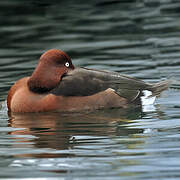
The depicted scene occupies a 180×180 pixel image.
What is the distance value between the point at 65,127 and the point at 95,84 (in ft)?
3.93

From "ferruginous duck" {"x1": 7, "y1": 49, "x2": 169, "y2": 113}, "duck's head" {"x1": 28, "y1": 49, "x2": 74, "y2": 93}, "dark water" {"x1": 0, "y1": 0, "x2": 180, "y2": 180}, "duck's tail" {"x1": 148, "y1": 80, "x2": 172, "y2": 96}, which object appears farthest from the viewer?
"duck's tail" {"x1": 148, "y1": 80, "x2": 172, "y2": 96}

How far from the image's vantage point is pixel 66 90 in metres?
9.20

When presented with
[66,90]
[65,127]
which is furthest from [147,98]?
[65,127]

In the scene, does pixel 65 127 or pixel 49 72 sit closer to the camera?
pixel 65 127

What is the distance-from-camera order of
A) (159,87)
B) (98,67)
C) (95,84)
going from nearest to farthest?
(95,84) < (159,87) < (98,67)

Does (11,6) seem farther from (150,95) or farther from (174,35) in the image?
(150,95)

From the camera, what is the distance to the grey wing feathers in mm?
9211

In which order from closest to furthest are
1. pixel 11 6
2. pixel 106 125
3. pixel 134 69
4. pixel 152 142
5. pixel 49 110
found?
pixel 152 142 < pixel 106 125 < pixel 49 110 < pixel 134 69 < pixel 11 6

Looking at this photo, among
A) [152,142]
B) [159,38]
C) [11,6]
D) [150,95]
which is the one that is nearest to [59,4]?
[11,6]

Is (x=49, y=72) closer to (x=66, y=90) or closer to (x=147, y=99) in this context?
(x=66, y=90)

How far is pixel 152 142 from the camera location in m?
7.18

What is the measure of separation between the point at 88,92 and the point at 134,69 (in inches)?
109

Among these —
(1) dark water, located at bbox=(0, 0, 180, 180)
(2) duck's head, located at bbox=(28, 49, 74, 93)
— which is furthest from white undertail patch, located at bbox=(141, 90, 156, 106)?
(2) duck's head, located at bbox=(28, 49, 74, 93)

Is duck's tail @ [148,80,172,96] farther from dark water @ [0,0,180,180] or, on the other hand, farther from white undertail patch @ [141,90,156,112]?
dark water @ [0,0,180,180]
